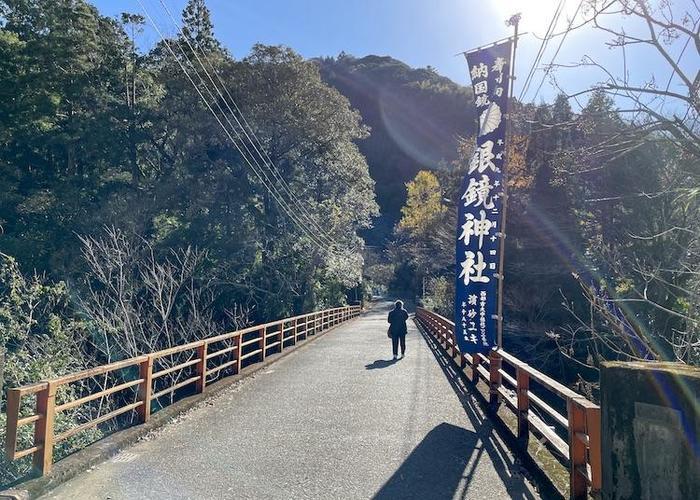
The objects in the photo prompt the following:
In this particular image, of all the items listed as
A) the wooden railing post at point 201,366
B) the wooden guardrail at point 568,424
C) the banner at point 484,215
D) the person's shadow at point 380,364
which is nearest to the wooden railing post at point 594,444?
the wooden guardrail at point 568,424

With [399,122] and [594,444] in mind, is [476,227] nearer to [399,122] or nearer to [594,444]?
[594,444]

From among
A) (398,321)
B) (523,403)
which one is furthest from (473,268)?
(398,321)

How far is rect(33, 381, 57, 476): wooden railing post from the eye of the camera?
449cm

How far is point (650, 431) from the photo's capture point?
9.74 ft

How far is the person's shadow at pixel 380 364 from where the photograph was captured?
11484mm

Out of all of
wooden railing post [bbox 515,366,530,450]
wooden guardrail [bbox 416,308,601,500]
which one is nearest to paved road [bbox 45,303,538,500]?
wooden railing post [bbox 515,366,530,450]

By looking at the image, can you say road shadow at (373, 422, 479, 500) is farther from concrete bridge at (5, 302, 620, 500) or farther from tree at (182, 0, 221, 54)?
tree at (182, 0, 221, 54)

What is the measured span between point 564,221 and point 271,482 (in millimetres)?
17860

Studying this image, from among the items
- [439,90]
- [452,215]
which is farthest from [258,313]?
[439,90]

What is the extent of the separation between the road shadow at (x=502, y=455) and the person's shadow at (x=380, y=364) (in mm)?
2581

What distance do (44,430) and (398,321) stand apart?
9.36 meters

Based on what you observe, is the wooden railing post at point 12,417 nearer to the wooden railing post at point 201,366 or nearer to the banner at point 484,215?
the wooden railing post at point 201,366

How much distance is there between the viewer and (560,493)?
4.26 m

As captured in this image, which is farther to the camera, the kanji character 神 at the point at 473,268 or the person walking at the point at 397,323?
the person walking at the point at 397,323
